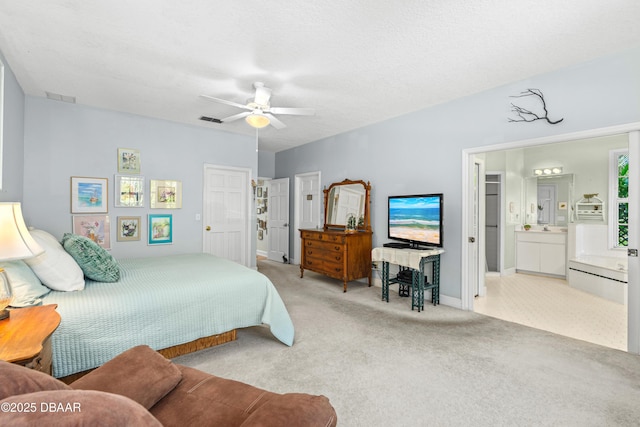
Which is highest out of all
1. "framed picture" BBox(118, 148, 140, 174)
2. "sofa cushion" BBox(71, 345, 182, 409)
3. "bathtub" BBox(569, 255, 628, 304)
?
"framed picture" BBox(118, 148, 140, 174)

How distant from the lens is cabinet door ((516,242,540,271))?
5.72m

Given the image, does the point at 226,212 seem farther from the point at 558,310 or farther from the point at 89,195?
the point at 558,310

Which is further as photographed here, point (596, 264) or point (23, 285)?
point (596, 264)

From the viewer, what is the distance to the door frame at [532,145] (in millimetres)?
2594

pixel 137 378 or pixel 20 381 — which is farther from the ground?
pixel 20 381

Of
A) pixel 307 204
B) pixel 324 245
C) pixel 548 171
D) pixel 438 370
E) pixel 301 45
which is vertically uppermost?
pixel 301 45

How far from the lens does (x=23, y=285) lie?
1920 millimetres

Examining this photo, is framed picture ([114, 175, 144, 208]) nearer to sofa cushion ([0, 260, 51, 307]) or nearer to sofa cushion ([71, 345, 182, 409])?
sofa cushion ([0, 260, 51, 307])

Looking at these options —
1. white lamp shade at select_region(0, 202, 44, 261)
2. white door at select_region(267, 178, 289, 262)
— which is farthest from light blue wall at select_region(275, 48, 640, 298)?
white lamp shade at select_region(0, 202, 44, 261)

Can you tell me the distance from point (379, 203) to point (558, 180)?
387 cm

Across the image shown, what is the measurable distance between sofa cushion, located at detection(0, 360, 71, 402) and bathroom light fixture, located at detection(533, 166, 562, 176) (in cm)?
731

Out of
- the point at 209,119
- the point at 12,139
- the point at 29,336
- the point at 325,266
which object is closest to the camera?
the point at 29,336

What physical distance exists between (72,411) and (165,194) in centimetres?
462

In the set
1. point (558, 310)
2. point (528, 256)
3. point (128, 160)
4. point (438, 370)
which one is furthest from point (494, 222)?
point (128, 160)
